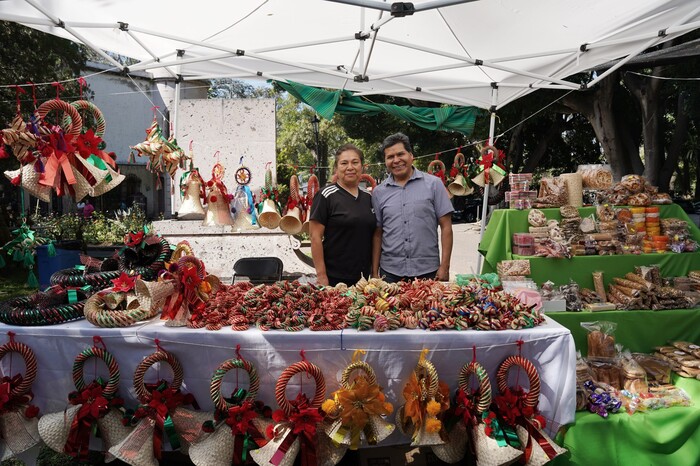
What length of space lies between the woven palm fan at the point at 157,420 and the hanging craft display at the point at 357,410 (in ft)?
2.01

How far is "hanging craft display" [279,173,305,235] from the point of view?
3.89 m

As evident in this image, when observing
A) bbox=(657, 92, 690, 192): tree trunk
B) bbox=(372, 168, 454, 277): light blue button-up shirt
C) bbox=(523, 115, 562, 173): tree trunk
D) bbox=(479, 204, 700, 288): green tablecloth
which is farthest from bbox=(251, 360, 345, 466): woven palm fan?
bbox=(523, 115, 562, 173): tree trunk

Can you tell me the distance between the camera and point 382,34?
14.3 ft

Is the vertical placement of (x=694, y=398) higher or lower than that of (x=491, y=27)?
lower

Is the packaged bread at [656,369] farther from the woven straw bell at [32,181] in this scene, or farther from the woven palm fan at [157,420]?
the woven straw bell at [32,181]

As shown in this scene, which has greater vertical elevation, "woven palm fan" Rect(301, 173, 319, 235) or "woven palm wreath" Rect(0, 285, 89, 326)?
"woven palm fan" Rect(301, 173, 319, 235)

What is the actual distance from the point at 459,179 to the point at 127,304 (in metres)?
3.67

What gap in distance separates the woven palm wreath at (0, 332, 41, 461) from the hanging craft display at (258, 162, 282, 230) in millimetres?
2224

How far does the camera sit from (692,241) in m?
3.21

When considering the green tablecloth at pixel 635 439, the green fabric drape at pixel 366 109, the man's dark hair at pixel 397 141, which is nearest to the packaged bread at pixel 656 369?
the green tablecloth at pixel 635 439

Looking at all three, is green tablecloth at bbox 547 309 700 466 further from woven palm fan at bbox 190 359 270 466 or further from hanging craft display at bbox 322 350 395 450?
woven palm fan at bbox 190 359 270 466

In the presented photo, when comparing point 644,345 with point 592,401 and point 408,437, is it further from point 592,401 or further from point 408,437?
point 408,437

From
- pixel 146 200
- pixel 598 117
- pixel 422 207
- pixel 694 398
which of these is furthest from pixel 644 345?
pixel 146 200

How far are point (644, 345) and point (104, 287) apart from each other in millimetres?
3295
